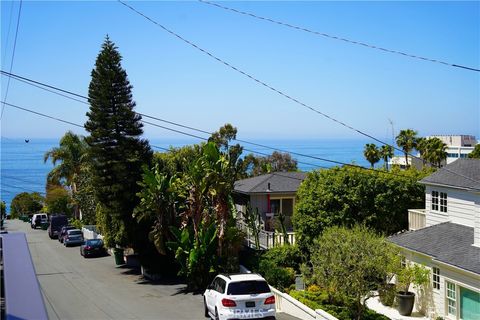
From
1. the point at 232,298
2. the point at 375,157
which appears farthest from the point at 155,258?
the point at 375,157

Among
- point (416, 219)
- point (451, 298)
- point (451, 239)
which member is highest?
point (416, 219)

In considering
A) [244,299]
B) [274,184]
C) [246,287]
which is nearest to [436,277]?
[246,287]

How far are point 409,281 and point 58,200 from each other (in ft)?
167

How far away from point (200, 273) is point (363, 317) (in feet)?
24.2

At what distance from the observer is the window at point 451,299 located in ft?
55.7

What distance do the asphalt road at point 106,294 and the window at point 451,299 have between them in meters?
5.30

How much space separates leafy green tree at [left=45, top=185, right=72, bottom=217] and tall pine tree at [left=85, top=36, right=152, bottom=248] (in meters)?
37.5

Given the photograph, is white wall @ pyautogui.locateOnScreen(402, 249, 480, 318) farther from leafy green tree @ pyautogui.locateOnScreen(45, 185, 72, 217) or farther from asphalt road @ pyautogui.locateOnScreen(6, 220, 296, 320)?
leafy green tree @ pyautogui.locateOnScreen(45, 185, 72, 217)

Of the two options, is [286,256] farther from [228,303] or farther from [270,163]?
[270,163]

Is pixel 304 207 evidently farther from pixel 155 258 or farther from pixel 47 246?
pixel 47 246

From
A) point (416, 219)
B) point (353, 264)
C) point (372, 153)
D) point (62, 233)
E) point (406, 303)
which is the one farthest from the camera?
point (372, 153)

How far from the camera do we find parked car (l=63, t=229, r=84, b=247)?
1537 inches

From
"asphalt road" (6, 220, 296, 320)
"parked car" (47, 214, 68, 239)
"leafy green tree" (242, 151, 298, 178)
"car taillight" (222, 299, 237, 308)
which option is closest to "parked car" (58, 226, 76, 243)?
"parked car" (47, 214, 68, 239)

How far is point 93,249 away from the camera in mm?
32969
